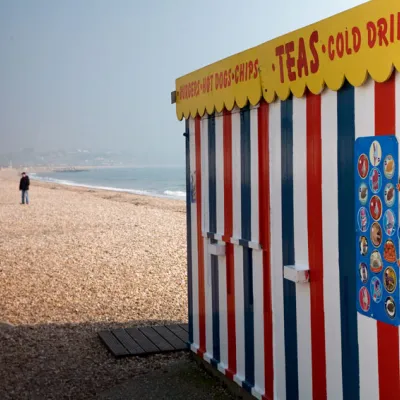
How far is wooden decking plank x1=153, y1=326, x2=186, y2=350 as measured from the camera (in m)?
5.84

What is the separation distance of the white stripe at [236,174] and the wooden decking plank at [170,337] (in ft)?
5.46

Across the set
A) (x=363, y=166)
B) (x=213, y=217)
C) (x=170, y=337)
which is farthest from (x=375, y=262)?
(x=170, y=337)

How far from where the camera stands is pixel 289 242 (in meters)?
3.86

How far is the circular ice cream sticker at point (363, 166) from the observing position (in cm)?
315

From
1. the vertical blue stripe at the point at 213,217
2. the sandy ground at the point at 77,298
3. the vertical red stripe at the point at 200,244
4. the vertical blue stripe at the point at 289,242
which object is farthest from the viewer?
the sandy ground at the point at 77,298

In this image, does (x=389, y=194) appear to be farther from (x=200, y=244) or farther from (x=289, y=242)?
(x=200, y=244)

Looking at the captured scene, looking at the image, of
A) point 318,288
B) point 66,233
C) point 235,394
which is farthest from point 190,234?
point 66,233

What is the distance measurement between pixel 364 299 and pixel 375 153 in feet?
2.23

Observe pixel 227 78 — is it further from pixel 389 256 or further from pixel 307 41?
pixel 389 256

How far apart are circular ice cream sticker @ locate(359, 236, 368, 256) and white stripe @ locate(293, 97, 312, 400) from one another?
49 centimetres

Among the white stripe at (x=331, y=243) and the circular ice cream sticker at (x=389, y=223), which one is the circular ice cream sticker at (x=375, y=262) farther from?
the white stripe at (x=331, y=243)

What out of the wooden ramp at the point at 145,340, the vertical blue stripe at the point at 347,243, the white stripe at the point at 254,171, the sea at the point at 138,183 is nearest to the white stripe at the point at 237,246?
the white stripe at the point at 254,171

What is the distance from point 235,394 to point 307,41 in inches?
95.2

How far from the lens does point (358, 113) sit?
319 cm
